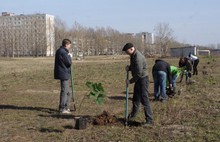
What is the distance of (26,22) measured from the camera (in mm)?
147875

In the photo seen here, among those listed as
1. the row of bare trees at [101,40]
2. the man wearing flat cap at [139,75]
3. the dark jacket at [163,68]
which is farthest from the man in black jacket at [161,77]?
the row of bare trees at [101,40]

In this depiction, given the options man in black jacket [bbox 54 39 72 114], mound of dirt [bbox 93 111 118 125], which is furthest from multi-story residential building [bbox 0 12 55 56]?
mound of dirt [bbox 93 111 118 125]

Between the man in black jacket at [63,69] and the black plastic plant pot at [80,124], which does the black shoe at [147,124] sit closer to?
the black plastic plant pot at [80,124]

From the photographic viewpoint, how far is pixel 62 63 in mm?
10734

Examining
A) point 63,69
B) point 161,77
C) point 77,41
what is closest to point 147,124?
point 63,69

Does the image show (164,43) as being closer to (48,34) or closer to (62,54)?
(48,34)

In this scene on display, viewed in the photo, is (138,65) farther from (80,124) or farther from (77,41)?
(77,41)

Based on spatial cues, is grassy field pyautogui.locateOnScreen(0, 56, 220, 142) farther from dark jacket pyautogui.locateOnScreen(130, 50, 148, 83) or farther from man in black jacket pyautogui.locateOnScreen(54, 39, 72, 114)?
dark jacket pyautogui.locateOnScreen(130, 50, 148, 83)

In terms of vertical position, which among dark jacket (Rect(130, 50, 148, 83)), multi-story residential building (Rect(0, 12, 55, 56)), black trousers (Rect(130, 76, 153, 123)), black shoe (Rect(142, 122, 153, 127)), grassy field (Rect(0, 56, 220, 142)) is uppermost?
multi-story residential building (Rect(0, 12, 55, 56))

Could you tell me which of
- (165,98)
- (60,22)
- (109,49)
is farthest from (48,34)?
(165,98)

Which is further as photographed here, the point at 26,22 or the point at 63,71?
the point at 26,22

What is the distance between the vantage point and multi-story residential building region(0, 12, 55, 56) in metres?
128

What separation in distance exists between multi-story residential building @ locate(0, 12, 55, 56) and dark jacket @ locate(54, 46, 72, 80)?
11626 cm

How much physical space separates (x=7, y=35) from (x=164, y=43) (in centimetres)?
5468
